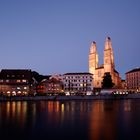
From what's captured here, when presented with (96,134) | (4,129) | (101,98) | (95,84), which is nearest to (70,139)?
(96,134)

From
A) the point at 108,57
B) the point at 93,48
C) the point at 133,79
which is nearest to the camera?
the point at 108,57

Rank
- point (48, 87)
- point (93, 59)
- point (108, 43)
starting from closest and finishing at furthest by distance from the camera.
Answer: point (48, 87)
point (108, 43)
point (93, 59)

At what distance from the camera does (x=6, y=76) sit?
13162 cm

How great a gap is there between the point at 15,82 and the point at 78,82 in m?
43.8

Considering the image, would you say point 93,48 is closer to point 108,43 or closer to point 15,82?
point 108,43

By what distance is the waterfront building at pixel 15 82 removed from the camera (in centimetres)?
12973

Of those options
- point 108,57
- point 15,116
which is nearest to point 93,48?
point 108,57

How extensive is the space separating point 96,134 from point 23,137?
5810mm

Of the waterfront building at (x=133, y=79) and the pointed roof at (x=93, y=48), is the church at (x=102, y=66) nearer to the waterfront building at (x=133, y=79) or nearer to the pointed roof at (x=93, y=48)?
the pointed roof at (x=93, y=48)

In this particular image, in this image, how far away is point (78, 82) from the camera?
165 meters

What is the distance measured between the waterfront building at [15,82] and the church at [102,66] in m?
57.4

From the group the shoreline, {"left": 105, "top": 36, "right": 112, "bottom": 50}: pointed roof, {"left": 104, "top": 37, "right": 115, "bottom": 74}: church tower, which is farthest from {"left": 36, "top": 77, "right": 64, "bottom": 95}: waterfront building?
{"left": 105, "top": 36, "right": 112, "bottom": 50}: pointed roof

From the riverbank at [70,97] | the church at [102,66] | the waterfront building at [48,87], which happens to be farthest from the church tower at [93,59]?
the riverbank at [70,97]

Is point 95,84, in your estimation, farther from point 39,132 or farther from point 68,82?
point 39,132
